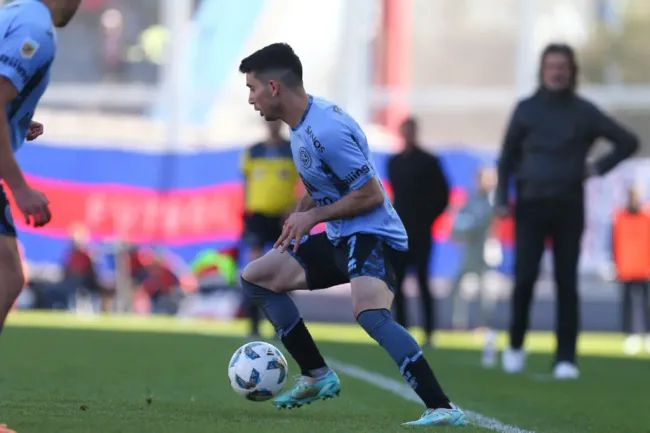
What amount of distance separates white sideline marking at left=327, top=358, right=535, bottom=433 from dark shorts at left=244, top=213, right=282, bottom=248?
8.87ft

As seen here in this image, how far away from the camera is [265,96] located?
6.76 metres

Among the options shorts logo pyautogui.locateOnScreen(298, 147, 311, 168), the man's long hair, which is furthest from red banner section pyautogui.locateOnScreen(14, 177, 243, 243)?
shorts logo pyautogui.locateOnScreen(298, 147, 311, 168)

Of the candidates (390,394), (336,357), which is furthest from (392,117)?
(390,394)

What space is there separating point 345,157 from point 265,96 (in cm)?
50

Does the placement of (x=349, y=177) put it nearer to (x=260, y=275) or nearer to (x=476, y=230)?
(x=260, y=275)

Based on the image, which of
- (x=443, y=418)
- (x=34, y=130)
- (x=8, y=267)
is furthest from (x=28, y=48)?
(x=443, y=418)

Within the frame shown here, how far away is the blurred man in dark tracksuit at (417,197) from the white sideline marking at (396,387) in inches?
130

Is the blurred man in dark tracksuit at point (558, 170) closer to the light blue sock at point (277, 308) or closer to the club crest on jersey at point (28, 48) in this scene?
the light blue sock at point (277, 308)

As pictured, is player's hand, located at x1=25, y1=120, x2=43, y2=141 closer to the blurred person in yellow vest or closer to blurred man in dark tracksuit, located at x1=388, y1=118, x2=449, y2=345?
the blurred person in yellow vest

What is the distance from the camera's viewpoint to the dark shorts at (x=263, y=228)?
47.7 feet

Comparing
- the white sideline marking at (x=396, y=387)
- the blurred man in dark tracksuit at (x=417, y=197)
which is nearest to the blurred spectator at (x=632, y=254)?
the blurred man in dark tracksuit at (x=417, y=197)

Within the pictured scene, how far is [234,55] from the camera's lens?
89.4 ft

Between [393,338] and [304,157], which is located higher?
[304,157]

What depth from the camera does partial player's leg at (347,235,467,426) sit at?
256 inches
